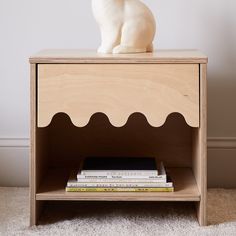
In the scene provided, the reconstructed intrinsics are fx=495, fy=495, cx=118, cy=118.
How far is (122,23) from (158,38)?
33 cm

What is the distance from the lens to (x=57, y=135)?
169 centimetres

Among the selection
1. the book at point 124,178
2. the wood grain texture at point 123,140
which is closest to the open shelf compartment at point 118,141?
the wood grain texture at point 123,140

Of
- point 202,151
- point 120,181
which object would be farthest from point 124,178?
point 202,151

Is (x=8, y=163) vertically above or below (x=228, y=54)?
below

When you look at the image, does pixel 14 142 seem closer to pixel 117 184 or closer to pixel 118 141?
pixel 118 141

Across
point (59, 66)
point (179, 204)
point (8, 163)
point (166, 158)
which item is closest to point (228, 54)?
point (166, 158)

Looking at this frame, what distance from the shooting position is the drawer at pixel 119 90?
4.36 ft

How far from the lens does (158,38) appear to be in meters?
1.75

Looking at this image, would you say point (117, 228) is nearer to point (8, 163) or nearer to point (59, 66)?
point (59, 66)

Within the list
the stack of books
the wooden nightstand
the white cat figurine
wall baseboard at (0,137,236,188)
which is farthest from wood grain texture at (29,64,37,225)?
wall baseboard at (0,137,236,188)

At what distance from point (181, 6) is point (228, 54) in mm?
238

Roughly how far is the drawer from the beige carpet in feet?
0.97

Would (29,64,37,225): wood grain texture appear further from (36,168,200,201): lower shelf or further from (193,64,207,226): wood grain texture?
(193,64,207,226): wood grain texture

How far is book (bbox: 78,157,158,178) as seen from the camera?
1.43m
